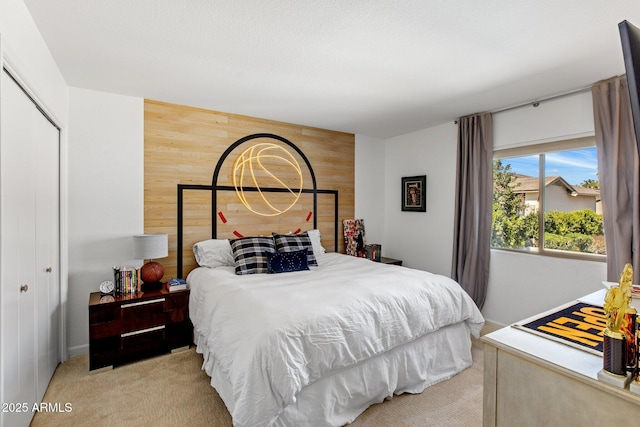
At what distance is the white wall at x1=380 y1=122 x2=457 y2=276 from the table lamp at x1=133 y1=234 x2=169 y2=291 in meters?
2.92

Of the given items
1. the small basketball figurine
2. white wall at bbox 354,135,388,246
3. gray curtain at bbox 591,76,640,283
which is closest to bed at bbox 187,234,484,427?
A: the small basketball figurine

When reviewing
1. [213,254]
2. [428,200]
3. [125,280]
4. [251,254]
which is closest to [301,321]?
[251,254]

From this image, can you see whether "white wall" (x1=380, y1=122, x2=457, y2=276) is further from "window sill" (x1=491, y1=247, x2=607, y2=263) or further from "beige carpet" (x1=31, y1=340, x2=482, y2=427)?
"beige carpet" (x1=31, y1=340, x2=482, y2=427)

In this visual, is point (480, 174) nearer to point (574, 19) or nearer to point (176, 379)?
point (574, 19)

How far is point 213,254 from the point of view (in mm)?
3359

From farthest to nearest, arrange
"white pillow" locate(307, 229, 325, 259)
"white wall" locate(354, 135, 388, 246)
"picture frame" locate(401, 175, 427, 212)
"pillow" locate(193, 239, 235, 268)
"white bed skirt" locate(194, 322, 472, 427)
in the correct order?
"white wall" locate(354, 135, 388, 246) < "picture frame" locate(401, 175, 427, 212) < "white pillow" locate(307, 229, 325, 259) < "pillow" locate(193, 239, 235, 268) < "white bed skirt" locate(194, 322, 472, 427)

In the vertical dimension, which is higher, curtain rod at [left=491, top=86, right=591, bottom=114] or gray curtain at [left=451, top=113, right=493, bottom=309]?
curtain rod at [left=491, top=86, right=591, bottom=114]

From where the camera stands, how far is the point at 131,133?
320cm

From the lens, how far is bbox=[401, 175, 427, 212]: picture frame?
4.48 meters

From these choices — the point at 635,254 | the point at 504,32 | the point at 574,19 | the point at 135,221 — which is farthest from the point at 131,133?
the point at 635,254

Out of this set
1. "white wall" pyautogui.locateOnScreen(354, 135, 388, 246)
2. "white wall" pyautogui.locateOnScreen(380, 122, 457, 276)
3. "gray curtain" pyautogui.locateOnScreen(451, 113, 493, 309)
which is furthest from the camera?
"white wall" pyautogui.locateOnScreen(354, 135, 388, 246)

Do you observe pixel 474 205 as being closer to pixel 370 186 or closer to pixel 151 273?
pixel 370 186

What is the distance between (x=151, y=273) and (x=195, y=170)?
1.22m

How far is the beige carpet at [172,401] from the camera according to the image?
6.57 feet
